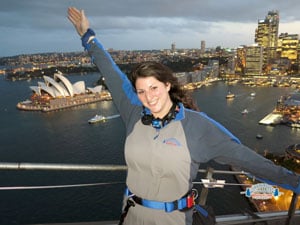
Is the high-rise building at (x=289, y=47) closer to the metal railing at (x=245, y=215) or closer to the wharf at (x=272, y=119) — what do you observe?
the wharf at (x=272, y=119)

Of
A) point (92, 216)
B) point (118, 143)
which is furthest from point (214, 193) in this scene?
point (118, 143)

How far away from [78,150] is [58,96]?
975 centimetres

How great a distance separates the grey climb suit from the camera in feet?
1.56

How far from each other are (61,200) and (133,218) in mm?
6198

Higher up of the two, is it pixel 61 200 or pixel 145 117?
pixel 145 117

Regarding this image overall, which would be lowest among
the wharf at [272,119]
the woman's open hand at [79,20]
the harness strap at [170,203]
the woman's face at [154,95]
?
the wharf at [272,119]

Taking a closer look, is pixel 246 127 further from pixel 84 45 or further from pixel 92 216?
pixel 84 45

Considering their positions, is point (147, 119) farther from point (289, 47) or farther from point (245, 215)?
point (289, 47)

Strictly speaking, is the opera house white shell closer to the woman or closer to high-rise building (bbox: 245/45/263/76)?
the woman

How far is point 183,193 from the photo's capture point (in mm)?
497

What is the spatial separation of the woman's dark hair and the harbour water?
0.29 metres

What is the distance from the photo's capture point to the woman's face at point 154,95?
51 cm

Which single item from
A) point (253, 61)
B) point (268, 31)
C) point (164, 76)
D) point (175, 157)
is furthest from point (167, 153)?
point (268, 31)

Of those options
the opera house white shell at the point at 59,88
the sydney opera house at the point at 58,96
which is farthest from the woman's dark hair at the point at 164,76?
the opera house white shell at the point at 59,88
